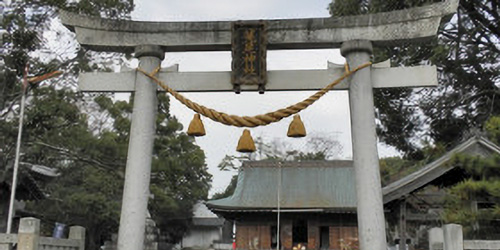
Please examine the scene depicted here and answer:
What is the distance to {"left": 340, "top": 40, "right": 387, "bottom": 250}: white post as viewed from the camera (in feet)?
17.2

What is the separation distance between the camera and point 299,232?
1892cm

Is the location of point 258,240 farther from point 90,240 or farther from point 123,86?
point 123,86

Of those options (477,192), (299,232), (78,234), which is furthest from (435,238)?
(299,232)

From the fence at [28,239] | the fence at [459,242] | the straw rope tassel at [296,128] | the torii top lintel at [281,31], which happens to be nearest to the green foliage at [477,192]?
the fence at [459,242]

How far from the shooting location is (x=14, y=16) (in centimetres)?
1396

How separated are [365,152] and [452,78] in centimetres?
782

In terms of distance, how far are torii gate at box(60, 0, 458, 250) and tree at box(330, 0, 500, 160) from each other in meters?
5.92

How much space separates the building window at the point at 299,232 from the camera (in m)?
18.8

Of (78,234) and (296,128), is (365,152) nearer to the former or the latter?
(296,128)

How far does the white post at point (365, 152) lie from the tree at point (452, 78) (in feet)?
19.9

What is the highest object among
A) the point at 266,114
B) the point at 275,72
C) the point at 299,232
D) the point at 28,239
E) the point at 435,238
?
the point at 275,72

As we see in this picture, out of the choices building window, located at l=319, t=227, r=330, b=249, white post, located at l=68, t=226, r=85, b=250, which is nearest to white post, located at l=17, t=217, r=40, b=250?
white post, located at l=68, t=226, r=85, b=250

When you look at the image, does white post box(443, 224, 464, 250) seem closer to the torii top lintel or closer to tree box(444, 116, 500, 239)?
tree box(444, 116, 500, 239)

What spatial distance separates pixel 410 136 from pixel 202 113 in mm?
8689
